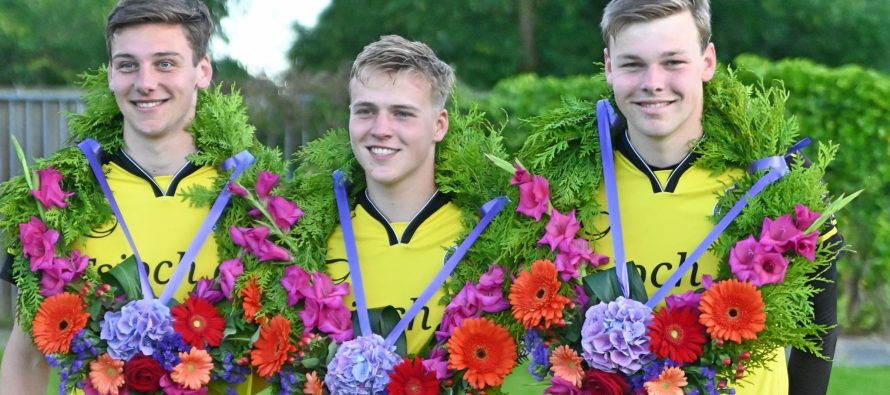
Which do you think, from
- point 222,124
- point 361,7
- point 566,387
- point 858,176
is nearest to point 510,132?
point 858,176

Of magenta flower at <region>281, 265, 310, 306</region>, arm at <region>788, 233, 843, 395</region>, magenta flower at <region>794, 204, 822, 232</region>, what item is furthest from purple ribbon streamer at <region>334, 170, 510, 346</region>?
arm at <region>788, 233, 843, 395</region>

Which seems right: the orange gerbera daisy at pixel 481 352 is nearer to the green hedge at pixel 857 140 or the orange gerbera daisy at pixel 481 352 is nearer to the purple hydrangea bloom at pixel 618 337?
the purple hydrangea bloom at pixel 618 337

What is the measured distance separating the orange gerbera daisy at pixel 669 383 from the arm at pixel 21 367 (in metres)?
2.12

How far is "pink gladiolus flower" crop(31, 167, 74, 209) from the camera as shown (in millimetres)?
3816

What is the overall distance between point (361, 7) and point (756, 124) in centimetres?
1725

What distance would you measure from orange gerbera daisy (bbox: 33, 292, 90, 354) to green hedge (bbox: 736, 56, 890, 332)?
237 inches

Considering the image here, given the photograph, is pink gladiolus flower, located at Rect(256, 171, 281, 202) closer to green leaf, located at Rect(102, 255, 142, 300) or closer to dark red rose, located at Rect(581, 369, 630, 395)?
green leaf, located at Rect(102, 255, 142, 300)

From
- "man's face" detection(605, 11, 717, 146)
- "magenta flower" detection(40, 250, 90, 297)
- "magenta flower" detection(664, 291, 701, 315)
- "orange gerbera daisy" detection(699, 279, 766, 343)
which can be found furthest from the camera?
"magenta flower" detection(40, 250, 90, 297)

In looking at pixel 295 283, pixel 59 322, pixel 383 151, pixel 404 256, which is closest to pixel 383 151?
pixel 383 151

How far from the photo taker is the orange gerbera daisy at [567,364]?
129 inches

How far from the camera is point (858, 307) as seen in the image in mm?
8859

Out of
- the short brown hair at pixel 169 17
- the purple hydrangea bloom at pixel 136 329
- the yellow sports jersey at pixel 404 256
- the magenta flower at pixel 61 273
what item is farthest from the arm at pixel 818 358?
the magenta flower at pixel 61 273

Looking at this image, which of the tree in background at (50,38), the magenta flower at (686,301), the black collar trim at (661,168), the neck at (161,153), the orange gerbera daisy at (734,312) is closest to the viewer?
the orange gerbera daisy at (734,312)

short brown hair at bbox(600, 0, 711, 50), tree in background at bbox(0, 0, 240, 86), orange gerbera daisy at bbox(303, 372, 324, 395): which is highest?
tree in background at bbox(0, 0, 240, 86)
